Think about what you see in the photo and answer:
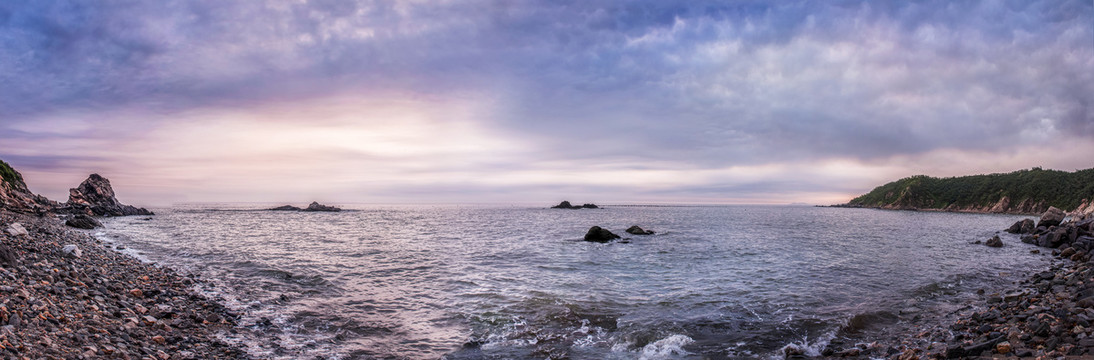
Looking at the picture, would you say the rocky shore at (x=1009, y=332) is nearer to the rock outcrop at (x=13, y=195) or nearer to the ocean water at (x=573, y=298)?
the ocean water at (x=573, y=298)

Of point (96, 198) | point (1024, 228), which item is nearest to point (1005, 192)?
point (1024, 228)

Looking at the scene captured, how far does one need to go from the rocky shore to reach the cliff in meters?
130

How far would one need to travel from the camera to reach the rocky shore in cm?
871

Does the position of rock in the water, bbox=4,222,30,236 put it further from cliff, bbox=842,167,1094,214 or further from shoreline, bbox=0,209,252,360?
cliff, bbox=842,167,1094,214

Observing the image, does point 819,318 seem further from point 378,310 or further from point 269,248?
point 269,248

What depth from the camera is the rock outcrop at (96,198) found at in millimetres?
78062

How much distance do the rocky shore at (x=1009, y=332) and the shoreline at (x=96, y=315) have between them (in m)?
14.8

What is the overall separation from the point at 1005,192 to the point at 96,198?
244 metres

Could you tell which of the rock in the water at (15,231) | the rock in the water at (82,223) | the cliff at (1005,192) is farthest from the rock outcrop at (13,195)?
the cliff at (1005,192)

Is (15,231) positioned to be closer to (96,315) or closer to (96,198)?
(96,315)

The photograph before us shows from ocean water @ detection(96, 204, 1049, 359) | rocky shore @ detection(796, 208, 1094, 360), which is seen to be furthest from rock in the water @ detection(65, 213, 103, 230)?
rocky shore @ detection(796, 208, 1094, 360)

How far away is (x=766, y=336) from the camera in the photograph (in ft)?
42.9

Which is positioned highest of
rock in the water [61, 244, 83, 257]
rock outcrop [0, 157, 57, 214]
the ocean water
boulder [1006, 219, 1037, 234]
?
rock outcrop [0, 157, 57, 214]

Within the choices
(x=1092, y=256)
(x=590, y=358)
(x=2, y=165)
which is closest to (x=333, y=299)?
(x=590, y=358)
